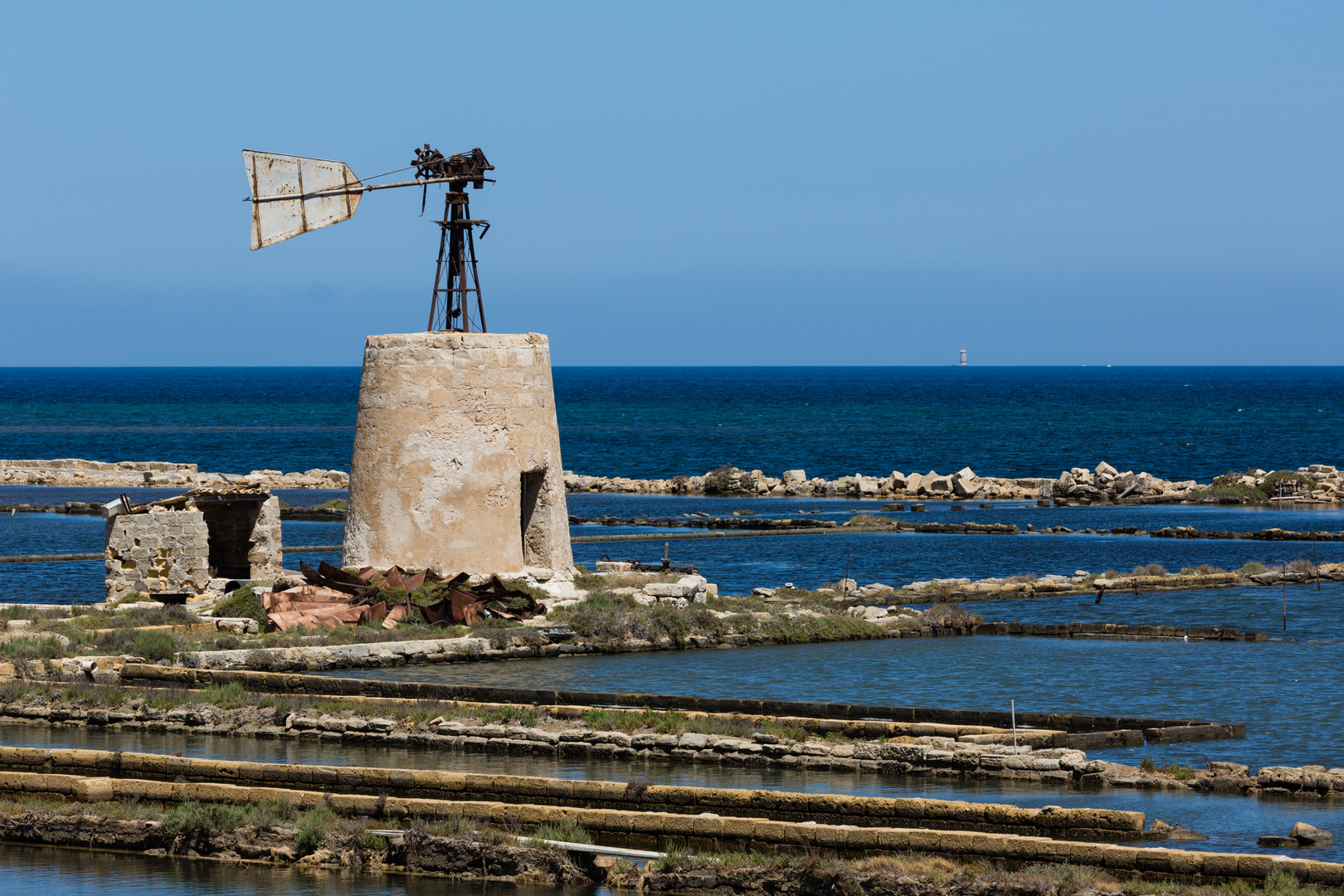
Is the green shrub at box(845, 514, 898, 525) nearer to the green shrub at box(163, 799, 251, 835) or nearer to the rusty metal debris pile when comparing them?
the rusty metal debris pile

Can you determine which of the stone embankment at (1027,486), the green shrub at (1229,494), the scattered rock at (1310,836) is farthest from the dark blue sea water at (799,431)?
the scattered rock at (1310,836)

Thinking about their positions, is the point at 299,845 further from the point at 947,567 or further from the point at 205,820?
the point at 947,567

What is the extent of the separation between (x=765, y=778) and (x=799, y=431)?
94320 mm

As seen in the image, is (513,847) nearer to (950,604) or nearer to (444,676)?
(444,676)

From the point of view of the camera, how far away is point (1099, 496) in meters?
59.6

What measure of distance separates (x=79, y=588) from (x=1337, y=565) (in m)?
26.0

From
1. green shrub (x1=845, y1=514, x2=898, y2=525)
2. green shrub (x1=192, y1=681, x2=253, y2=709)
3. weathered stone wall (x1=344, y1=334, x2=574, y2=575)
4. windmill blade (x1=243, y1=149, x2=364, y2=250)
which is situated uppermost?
windmill blade (x1=243, y1=149, x2=364, y2=250)

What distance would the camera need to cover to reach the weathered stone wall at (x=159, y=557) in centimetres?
2334

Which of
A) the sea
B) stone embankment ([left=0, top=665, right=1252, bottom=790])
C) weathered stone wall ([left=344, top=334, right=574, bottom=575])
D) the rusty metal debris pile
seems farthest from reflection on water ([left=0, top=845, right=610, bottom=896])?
weathered stone wall ([left=344, top=334, right=574, bottom=575])

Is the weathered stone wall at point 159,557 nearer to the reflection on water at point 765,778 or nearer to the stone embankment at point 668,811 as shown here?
the reflection on water at point 765,778

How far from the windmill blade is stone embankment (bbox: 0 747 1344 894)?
11.4 m

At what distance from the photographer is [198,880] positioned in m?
11.6

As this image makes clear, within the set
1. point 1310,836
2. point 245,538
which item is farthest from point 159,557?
point 1310,836

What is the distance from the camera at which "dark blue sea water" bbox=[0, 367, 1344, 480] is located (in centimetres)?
8106
